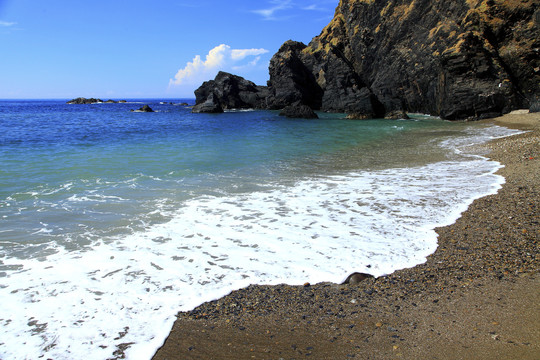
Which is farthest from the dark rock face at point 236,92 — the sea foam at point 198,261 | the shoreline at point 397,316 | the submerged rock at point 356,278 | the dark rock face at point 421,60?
the shoreline at point 397,316

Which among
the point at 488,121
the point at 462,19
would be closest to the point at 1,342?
the point at 488,121

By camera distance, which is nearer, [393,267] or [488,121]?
[393,267]

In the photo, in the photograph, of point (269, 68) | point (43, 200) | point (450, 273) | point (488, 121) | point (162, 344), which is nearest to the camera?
point (162, 344)

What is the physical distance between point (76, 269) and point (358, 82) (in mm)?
47715

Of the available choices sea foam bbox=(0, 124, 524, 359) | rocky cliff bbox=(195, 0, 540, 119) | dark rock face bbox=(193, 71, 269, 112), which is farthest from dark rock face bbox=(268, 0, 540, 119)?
sea foam bbox=(0, 124, 524, 359)

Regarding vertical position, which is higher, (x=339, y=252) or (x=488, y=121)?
(x=488, y=121)

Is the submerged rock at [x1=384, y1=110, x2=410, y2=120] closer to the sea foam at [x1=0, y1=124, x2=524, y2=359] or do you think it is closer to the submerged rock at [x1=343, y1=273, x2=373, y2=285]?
the sea foam at [x1=0, y1=124, x2=524, y2=359]

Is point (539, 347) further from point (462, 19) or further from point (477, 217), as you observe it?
point (462, 19)

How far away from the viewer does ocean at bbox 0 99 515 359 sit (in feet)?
12.4

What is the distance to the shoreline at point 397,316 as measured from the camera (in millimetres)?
3160

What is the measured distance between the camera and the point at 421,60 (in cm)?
3950

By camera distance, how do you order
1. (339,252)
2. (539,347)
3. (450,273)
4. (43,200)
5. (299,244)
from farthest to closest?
(43,200) → (299,244) → (339,252) → (450,273) → (539,347)

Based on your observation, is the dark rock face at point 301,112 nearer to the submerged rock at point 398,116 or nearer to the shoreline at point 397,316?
the submerged rock at point 398,116

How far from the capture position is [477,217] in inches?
254
